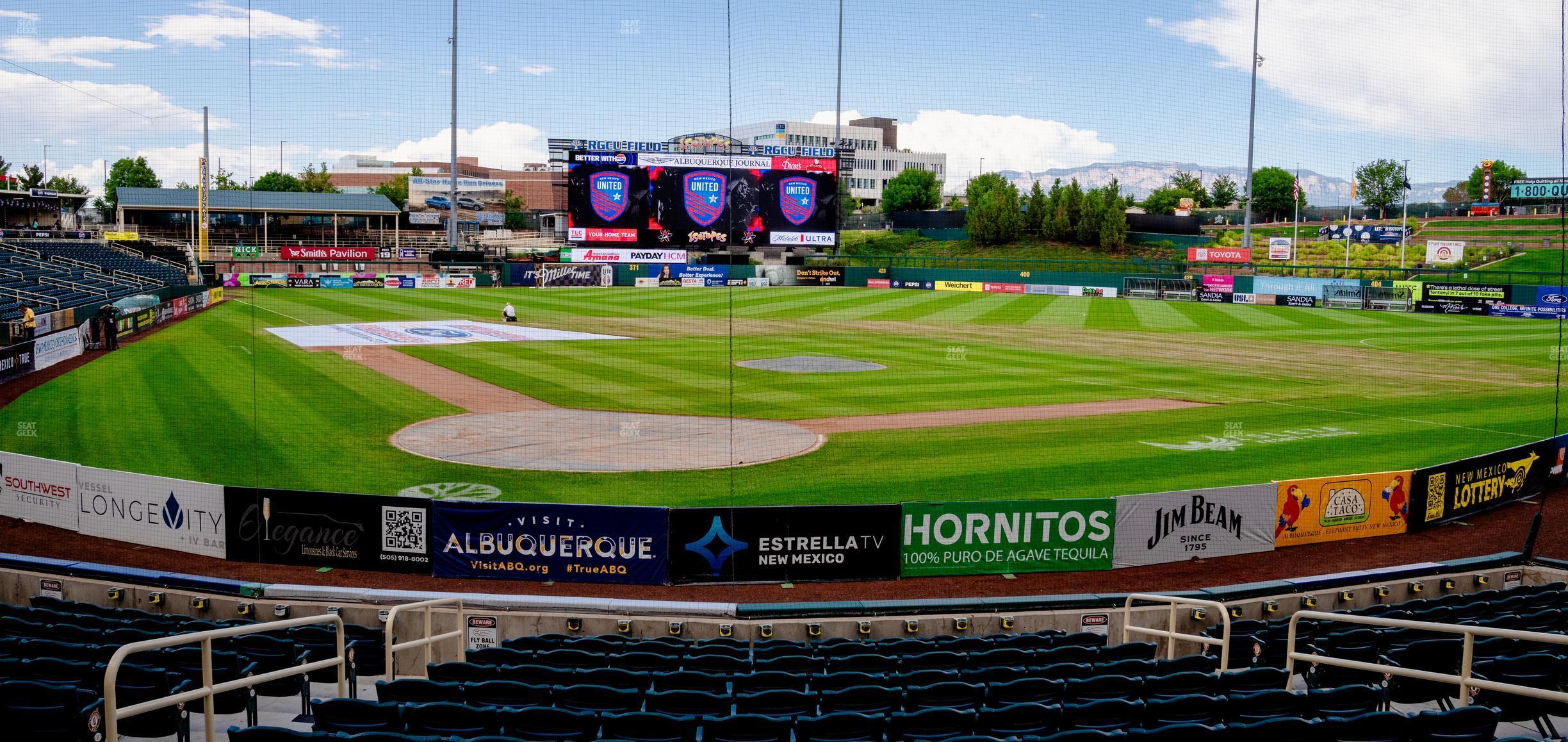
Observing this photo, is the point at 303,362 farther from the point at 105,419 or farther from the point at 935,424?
the point at 935,424

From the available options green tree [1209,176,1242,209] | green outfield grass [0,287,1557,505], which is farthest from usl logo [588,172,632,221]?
green tree [1209,176,1242,209]

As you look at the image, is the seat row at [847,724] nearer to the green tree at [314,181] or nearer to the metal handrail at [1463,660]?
the metal handrail at [1463,660]

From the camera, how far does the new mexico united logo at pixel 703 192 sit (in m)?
59.1

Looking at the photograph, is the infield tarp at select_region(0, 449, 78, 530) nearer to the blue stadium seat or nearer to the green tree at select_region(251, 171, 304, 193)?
the blue stadium seat

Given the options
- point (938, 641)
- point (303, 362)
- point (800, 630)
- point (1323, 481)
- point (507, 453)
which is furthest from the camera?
point (303, 362)

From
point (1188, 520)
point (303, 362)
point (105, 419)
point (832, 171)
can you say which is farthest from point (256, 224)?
point (1188, 520)

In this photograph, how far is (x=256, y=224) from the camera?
270ft

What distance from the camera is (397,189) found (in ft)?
409

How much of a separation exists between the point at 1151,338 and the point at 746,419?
25821mm

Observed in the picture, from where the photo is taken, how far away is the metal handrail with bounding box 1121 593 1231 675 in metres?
9.43

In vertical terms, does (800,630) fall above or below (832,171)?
below

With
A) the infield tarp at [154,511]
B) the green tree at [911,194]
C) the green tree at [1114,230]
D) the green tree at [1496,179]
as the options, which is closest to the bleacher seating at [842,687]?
the infield tarp at [154,511]

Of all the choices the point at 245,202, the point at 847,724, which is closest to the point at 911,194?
the point at 245,202

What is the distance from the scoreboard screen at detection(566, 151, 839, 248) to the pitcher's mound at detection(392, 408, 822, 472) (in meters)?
33.8
